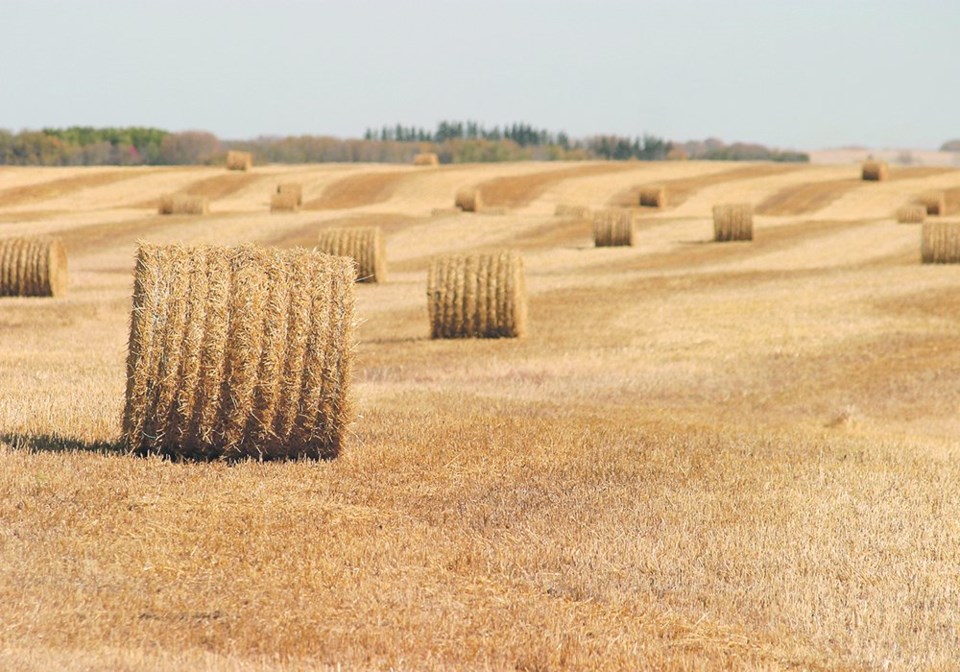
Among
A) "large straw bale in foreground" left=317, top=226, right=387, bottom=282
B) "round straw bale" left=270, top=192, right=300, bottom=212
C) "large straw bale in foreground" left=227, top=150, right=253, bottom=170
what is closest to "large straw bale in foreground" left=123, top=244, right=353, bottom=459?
"large straw bale in foreground" left=317, top=226, right=387, bottom=282

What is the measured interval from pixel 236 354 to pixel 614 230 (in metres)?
29.6

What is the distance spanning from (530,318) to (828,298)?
5.93m

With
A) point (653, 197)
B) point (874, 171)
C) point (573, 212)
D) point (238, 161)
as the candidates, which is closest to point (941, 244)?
point (573, 212)

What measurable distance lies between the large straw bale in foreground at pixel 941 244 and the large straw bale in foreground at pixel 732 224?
24.4 ft

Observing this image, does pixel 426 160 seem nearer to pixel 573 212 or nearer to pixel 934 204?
pixel 573 212

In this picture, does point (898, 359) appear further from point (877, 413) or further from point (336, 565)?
point (336, 565)

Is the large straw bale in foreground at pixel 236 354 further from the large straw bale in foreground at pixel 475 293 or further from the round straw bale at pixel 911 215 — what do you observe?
the round straw bale at pixel 911 215

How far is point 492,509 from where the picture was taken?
31.7 ft

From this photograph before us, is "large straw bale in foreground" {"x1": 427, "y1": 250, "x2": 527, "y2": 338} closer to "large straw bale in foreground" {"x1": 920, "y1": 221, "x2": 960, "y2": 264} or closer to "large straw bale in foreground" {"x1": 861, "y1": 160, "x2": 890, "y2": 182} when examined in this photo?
"large straw bale in foreground" {"x1": 920, "y1": 221, "x2": 960, "y2": 264}

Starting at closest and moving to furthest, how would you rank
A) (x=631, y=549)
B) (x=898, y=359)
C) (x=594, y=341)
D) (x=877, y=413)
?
(x=631, y=549) < (x=877, y=413) < (x=898, y=359) < (x=594, y=341)

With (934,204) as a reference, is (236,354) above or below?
below

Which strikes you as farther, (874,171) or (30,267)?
(874,171)

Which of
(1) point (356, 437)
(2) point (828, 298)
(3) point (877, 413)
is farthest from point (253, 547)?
(2) point (828, 298)

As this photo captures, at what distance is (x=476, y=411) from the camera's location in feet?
46.4
